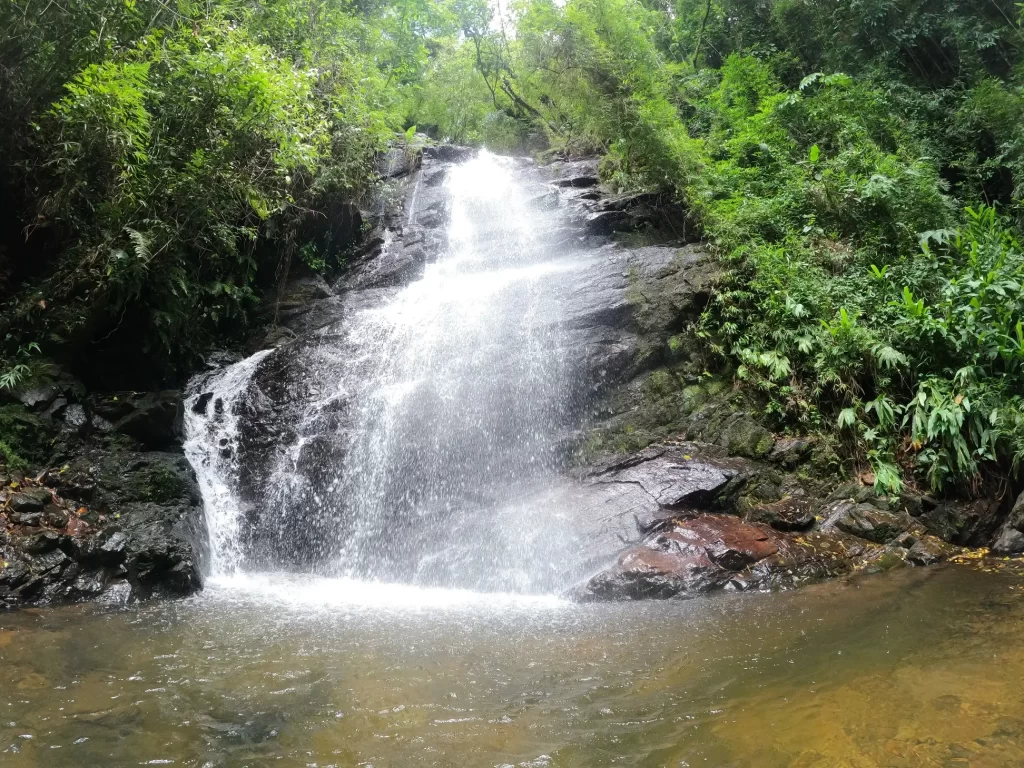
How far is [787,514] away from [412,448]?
486 centimetres

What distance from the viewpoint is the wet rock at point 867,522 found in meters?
6.44

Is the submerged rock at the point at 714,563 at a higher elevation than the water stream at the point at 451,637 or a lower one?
lower

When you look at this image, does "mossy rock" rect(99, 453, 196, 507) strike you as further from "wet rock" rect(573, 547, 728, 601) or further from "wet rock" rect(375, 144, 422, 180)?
"wet rock" rect(375, 144, 422, 180)

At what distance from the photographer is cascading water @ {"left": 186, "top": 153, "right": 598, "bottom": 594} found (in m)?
7.41

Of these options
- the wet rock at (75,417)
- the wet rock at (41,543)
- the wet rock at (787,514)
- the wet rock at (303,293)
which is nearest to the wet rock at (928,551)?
the wet rock at (787,514)

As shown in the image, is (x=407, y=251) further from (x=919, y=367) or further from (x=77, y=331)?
(x=919, y=367)

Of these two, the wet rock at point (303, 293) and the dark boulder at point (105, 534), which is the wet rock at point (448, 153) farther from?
the dark boulder at point (105, 534)

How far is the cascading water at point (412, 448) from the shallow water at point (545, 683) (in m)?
1.73

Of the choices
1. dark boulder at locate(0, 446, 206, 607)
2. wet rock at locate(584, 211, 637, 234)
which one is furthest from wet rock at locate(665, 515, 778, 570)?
wet rock at locate(584, 211, 637, 234)

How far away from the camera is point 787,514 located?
6906mm

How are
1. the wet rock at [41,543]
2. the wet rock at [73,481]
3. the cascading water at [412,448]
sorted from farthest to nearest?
the cascading water at [412,448]
the wet rock at [73,481]
the wet rock at [41,543]

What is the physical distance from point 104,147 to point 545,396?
21.7ft

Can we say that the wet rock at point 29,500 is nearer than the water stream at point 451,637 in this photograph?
No

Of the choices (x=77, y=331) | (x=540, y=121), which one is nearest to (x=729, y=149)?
(x=540, y=121)
